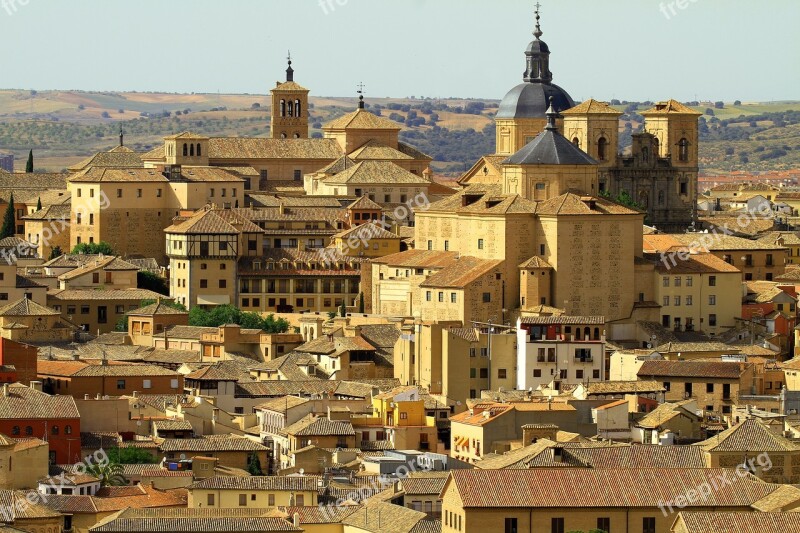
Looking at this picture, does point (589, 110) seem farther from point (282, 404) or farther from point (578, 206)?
point (282, 404)

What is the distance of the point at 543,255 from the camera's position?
→ 97375mm

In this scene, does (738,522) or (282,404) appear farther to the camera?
(282,404)

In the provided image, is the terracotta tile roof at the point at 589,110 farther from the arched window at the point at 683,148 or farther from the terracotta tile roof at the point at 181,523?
the terracotta tile roof at the point at 181,523

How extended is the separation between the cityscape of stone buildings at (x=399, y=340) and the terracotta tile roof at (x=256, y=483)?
0.10 metres

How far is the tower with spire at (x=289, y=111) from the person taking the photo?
146 meters

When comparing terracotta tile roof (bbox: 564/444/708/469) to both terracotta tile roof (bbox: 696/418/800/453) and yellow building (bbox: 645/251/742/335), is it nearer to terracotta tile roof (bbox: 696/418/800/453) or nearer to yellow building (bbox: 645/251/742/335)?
terracotta tile roof (bbox: 696/418/800/453)

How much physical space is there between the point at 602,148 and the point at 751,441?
55570 millimetres

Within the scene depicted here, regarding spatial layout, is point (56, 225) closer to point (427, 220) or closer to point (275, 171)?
point (275, 171)

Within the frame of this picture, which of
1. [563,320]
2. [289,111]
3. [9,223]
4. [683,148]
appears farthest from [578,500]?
[289,111]

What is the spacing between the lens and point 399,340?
93.2 metres

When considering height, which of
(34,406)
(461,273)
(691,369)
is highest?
(461,273)

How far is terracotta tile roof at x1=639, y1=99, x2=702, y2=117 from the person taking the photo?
431 ft

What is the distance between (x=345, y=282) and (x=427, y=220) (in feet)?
16.0

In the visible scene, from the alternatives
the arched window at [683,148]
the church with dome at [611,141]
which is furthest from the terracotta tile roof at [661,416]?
the arched window at [683,148]
